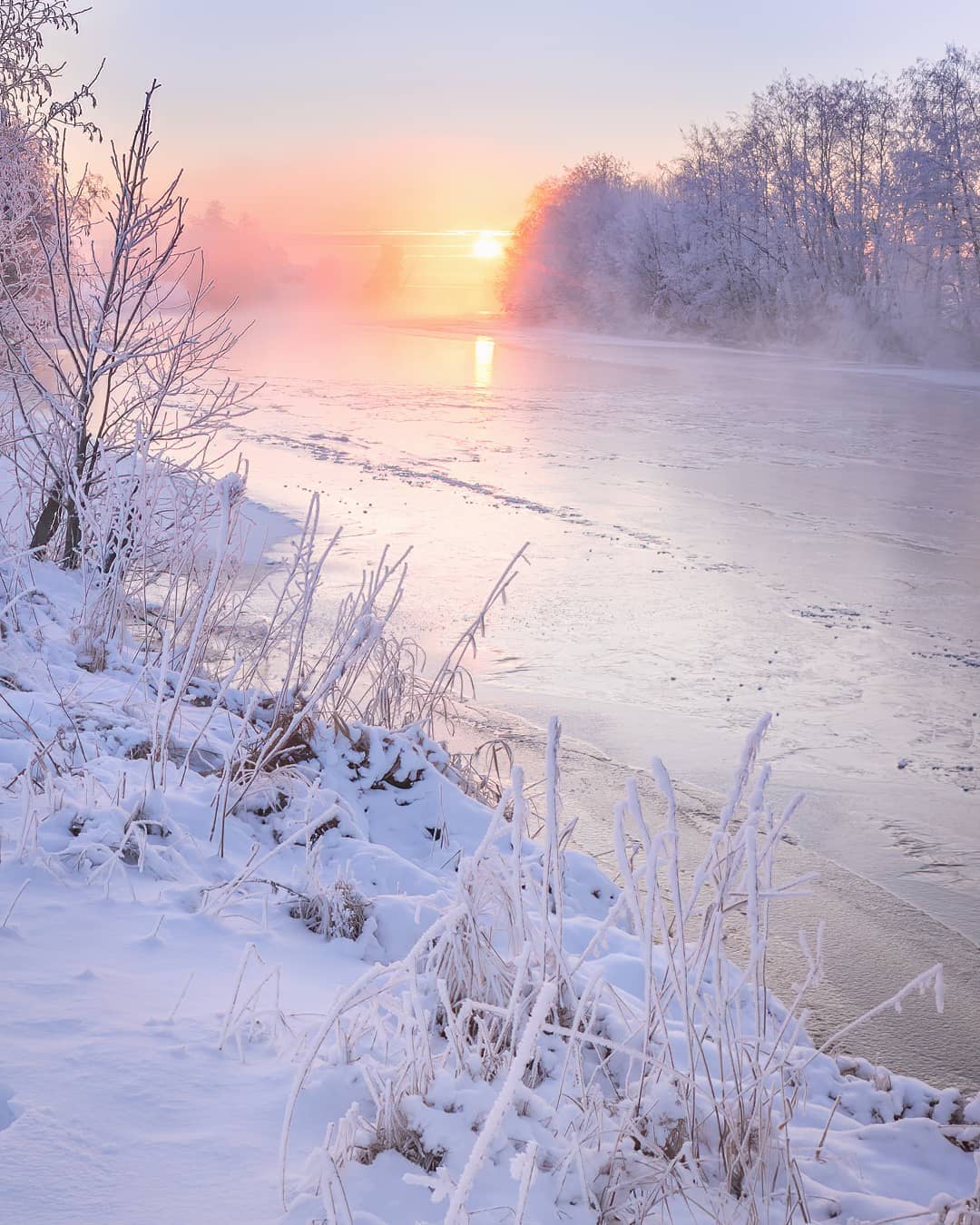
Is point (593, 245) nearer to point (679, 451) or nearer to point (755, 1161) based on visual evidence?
point (679, 451)

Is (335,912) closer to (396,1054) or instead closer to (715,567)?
(396,1054)

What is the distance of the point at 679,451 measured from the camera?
17.5 meters

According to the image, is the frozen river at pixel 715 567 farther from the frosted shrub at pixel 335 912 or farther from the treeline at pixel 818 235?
the treeline at pixel 818 235

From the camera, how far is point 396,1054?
7.78 feet

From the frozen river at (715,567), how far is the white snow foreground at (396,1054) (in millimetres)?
2231

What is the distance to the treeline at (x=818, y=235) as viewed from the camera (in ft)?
129

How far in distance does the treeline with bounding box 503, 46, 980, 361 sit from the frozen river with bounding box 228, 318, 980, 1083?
689 inches

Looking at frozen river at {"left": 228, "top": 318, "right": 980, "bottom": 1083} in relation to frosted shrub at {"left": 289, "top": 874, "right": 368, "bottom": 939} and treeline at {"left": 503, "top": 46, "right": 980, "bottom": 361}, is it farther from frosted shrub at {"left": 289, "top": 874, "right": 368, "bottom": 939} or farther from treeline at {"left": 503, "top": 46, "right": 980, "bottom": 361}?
treeline at {"left": 503, "top": 46, "right": 980, "bottom": 361}

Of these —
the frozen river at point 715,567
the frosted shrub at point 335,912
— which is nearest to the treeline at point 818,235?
the frozen river at point 715,567

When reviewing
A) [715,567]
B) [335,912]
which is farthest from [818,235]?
[335,912]

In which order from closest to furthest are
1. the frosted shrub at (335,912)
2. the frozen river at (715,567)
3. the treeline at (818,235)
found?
the frosted shrub at (335,912)
the frozen river at (715,567)
the treeline at (818,235)

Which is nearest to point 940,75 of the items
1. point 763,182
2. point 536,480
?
point 763,182

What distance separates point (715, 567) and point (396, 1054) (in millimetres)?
8729

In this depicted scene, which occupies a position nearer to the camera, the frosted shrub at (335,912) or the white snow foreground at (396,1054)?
the white snow foreground at (396,1054)
